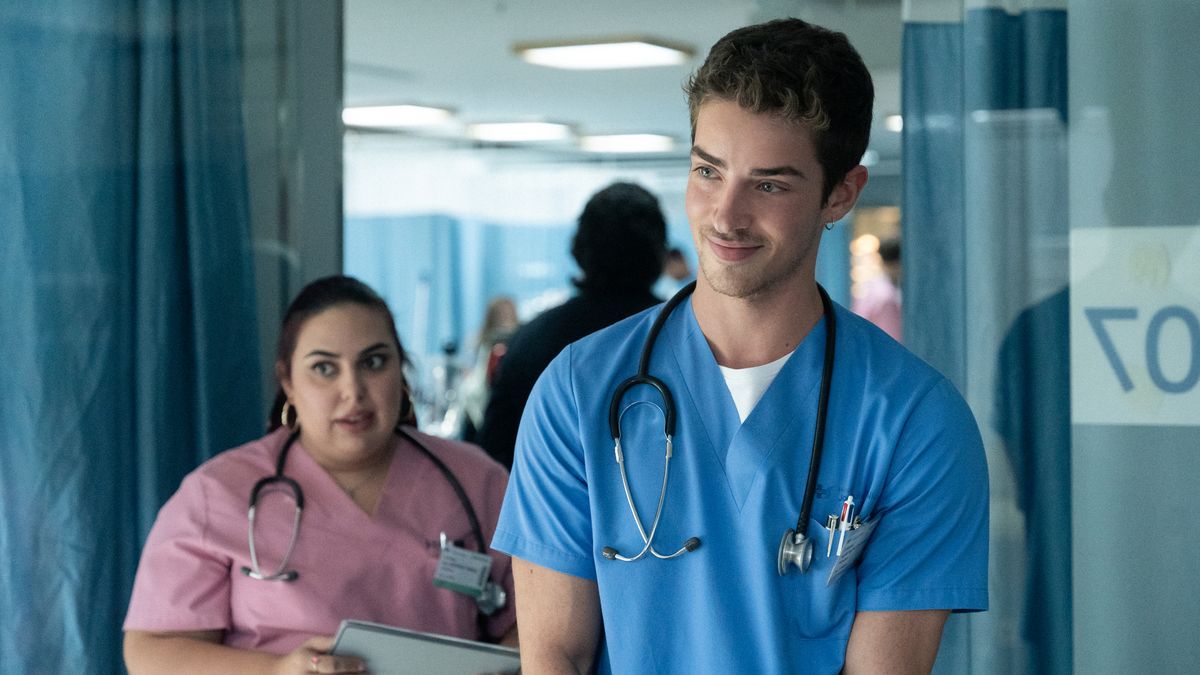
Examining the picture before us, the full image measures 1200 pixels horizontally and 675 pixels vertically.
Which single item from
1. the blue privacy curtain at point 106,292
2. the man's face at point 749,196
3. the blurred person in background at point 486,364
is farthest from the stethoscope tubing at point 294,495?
the blurred person in background at point 486,364

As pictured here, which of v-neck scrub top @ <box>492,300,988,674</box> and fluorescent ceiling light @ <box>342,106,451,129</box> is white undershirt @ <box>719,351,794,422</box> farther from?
fluorescent ceiling light @ <box>342,106,451,129</box>

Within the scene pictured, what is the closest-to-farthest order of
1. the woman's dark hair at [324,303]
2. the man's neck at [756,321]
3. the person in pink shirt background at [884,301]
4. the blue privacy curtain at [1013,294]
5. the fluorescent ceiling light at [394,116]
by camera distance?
1. the man's neck at [756,321]
2. the blue privacy curtain at [1013,294]
3. the woman's dark hair at [324,303]
4. the person in pink shirt background at [884,301]
5. the fluorescent ceiling light at [394,116]

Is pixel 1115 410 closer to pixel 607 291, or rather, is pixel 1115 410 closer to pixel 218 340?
pixel 607 291

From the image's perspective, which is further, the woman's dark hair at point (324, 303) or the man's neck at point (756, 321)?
the woman's dark hair at point (324, 303)

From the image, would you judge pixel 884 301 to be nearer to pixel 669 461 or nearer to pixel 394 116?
pixel 394 116

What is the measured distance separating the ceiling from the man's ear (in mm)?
1866

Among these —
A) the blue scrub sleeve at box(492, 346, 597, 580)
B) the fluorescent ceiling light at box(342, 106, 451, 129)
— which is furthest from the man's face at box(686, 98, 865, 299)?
the fluorescent ceiling light at box(342, 106, 451, 129)

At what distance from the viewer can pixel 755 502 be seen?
133 centimetres

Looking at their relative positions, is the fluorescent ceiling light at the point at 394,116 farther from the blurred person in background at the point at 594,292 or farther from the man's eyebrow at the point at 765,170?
the man's eyebrow at the point at 765,170

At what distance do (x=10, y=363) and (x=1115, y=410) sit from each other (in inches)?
67.9

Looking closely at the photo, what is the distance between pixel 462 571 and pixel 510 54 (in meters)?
4.21

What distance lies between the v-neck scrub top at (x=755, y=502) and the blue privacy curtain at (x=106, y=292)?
1.06 meters

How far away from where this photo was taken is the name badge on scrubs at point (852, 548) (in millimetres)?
1282

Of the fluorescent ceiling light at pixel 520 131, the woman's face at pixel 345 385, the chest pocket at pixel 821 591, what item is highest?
the fluorescent ceiling light at pixel 520 131
